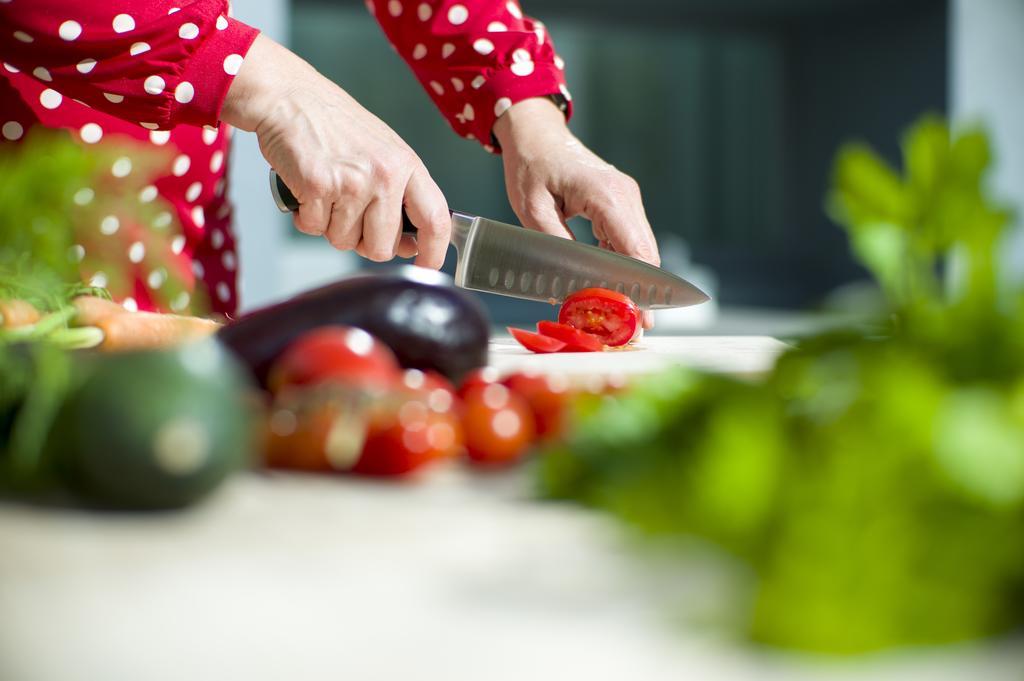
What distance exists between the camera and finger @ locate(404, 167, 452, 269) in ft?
3.85

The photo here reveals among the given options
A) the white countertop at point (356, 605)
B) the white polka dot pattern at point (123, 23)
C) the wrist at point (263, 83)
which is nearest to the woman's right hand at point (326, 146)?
the wrist at point (263, 83)

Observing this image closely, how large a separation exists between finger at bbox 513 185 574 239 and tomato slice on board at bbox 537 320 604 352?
29 cm

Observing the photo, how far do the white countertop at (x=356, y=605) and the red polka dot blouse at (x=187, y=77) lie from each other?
36 centimetres

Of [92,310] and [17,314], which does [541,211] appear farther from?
[17,314]

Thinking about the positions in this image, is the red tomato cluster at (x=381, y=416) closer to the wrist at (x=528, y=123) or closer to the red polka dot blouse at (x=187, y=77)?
the red polka dot blouse at (x=187, y=77)

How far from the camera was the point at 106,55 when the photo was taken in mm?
1123

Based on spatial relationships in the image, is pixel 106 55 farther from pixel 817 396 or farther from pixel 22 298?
pixel 817 396

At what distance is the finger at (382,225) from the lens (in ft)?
3.83

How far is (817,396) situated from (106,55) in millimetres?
945

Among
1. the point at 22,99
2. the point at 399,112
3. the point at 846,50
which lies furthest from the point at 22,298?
the point at 846,50

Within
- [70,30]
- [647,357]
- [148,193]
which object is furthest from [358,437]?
[148,193]

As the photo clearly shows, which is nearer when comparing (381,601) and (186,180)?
A: (381,601)

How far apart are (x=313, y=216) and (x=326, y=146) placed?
100 millimetres

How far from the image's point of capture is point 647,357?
45.3 inches
